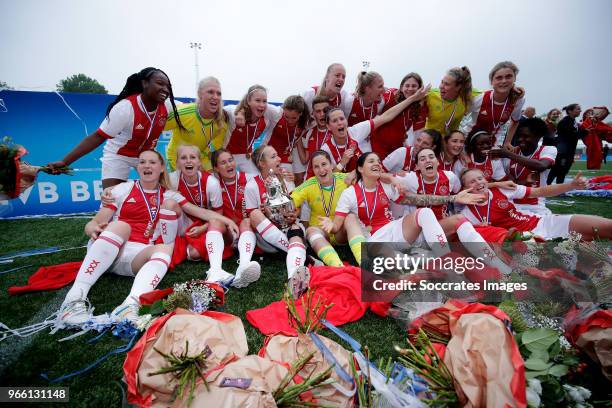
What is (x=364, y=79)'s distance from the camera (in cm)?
432

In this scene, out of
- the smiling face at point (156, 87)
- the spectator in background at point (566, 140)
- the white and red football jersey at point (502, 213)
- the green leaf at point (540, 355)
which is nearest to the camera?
the green leaf at point (540, 355)

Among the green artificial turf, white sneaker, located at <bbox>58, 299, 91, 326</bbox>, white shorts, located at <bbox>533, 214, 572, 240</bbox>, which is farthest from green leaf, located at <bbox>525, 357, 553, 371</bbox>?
white sneaker, located at <bbox>58, 299, 91, 326</bbox>

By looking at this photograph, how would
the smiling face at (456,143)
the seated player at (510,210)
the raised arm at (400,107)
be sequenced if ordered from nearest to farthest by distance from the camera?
the seated player at (510,210) < the smiling face at (456,143) < the raised arm at (400,107)

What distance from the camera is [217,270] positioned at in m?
2.79

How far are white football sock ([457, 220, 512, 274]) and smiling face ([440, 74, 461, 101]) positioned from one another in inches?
87.3

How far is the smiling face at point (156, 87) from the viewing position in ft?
10.8

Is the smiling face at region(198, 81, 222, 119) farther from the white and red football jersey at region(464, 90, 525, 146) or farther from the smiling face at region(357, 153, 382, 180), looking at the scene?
the white and red football jersey at region(464, 90, 525, 146)

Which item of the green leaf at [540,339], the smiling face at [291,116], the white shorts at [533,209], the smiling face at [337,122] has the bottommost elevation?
the green leaf at [540,339]

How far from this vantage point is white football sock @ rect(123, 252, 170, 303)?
2.34 meters

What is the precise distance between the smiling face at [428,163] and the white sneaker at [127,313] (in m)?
3.19

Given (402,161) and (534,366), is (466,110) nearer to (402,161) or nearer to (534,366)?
(402,161)

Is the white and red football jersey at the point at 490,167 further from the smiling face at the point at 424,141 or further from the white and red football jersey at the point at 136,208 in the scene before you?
the white and red football jersey at the point at 136,208

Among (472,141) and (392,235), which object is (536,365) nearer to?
(392,235)

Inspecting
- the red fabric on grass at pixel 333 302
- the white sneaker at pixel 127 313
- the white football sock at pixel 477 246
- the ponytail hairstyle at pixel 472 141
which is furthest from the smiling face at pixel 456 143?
the white sneaker at pixel 127 313
